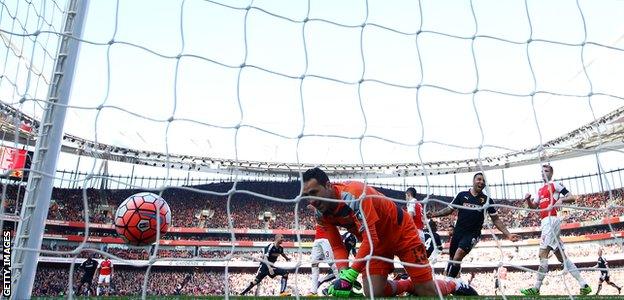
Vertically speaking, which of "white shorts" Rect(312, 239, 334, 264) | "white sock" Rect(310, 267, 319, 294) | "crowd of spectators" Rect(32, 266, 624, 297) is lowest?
"crowd of spectators" Rect(32, 266, 624, 297)

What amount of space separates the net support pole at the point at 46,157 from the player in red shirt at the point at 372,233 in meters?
1.64

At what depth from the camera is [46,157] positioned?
9.64ft

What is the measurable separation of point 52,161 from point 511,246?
99.3 feet

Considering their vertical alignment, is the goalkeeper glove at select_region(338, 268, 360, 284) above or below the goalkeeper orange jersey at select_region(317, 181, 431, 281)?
below

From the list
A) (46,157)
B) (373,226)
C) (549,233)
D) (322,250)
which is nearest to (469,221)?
(549,233)

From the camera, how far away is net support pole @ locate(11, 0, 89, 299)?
8.96 feet

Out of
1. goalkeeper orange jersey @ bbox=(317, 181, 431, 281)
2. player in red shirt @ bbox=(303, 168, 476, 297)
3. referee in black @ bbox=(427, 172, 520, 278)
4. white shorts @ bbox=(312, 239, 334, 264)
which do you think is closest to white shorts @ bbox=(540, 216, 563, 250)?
referee in black @ bbox=(427, 172, 520, 278)

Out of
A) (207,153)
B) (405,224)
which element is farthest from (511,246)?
(405,224)

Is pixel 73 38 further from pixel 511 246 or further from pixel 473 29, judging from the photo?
pixel 511 246

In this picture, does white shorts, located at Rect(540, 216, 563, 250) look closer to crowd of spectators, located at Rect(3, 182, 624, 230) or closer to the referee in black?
the referee in black

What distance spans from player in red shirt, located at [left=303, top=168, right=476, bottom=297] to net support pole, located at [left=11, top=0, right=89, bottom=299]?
164cm

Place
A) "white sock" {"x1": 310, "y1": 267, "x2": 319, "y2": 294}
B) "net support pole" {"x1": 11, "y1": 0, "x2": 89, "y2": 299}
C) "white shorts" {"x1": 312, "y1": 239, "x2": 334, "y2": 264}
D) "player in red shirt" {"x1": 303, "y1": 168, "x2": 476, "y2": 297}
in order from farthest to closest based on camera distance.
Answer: "white sock" {"x1": 310, "y1": 267, "x2": 319, "y2": 294} < "white shorts" {"x1": 312, "y1": 239, "x2": 334, "y2": 264} < "player in red shirt" {"x1": 303, "y1": 168, "x2": 476, "y2": 297} < "net support pole" {"x1": 11, "y1": 0, "x2": 89, "y2": 299}

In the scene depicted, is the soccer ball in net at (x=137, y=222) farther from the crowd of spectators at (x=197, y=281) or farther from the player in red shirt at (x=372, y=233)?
the crowd of spectators at (x=197, y=281)

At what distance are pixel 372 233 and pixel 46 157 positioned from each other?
2230mm
